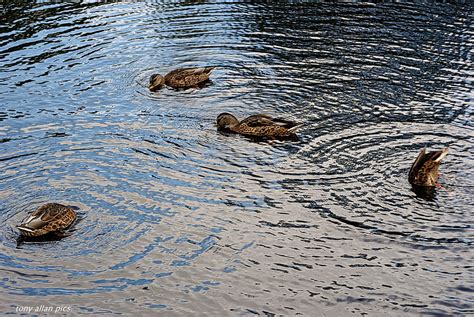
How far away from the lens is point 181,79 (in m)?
16.6

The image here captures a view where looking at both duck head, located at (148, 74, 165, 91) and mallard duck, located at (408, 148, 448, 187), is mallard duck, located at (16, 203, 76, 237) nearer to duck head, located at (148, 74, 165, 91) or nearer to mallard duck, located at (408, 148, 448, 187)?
mallard duck, located at (408, 148, 448, 187)

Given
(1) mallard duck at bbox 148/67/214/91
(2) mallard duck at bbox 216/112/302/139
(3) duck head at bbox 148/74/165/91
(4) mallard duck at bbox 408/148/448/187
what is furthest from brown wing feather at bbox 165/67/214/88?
(4) mallard duck at bbox 408/148/448/187

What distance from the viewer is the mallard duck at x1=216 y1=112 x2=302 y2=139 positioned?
13531 mm

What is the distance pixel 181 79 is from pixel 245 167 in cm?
490

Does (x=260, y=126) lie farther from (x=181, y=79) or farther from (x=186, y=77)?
(x=181, y=79)

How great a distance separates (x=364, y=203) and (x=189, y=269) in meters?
3.03

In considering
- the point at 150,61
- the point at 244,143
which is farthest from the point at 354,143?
the point at 150,61

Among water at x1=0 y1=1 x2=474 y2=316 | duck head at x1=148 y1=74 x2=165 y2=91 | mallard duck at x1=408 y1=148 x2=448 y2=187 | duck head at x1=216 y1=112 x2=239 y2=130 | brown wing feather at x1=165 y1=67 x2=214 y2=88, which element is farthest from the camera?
brown wing feather at x1=165 y1=67 x2=214 y2=88

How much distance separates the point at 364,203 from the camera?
10.9 m

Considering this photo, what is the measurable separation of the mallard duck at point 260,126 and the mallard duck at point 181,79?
2559 millimetres

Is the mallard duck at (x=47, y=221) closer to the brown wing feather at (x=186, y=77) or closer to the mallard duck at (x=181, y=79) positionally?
the mallard duck at (x=181, y=79)

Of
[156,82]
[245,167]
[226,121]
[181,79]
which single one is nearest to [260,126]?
[226,121]

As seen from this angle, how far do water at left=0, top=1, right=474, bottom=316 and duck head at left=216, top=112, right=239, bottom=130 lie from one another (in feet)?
1.38

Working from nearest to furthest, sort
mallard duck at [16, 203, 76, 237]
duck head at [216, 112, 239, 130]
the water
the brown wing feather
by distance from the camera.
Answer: the water
mallard duck at [16, 203, 76, 237]
duck head at [216, 112, 239, 130]
the brown wing feather
